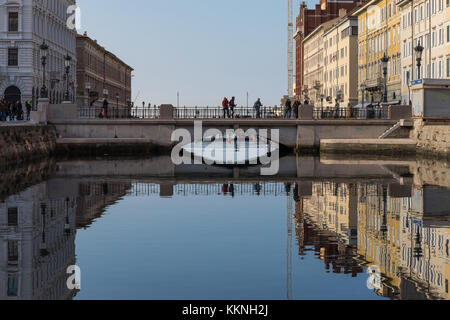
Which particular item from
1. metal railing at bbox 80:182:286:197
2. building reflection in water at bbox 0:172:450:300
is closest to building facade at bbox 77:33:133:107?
metal railing at bbox 80:182:286:197

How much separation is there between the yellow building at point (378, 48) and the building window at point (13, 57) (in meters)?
36.2

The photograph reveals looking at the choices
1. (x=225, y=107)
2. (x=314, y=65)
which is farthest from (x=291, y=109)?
(x=314, y=65)

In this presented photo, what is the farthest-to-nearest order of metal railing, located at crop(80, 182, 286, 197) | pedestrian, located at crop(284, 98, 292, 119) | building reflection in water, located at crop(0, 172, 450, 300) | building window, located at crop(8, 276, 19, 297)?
pedestrian, located at crop(284, 98, 292, 119)
metal railing, located at crop(80, 182, 286, 197)
building reflection in water, located at crop(0, 172, 450, 300)
building window, located at crop(8, 276, 19, 297)

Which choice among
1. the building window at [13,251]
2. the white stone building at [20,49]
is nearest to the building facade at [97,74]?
the white stone building at [20,49]

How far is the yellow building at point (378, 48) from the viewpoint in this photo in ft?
289

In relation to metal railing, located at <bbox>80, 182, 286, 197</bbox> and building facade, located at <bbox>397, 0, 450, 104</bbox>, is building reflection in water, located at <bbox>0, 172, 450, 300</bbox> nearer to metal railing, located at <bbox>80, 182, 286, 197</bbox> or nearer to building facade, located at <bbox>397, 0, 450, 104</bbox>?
metal railing, located at <bbox>80, 182, 286, 197</bbox>

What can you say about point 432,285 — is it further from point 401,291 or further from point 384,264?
point 384,264

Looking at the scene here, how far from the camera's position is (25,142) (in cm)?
4706

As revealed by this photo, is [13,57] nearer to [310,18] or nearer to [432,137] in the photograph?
[432,137]

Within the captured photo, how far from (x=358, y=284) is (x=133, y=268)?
4.20 meters

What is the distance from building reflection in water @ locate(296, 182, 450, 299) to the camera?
552 inches

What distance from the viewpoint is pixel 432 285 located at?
13.4m

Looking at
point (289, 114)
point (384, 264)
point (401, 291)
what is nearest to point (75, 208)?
point (384, 264)

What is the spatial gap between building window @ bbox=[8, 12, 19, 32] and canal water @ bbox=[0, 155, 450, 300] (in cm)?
5115
